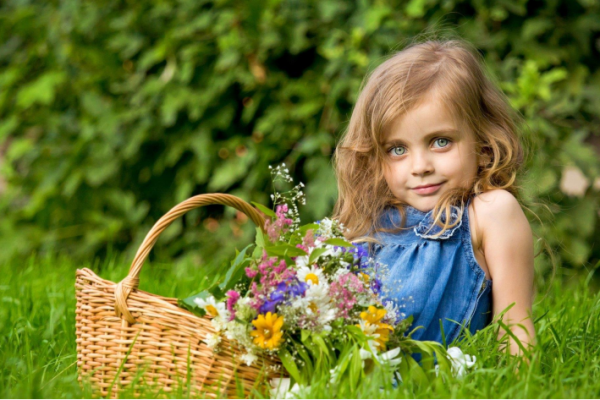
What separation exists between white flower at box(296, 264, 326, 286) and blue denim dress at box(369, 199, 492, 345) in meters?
0.30

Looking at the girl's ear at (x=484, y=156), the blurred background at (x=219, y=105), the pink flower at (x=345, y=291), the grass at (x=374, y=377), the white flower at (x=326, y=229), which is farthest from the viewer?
the blurred background at (x=219, y=105)

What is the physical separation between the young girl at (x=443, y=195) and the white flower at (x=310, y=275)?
0.76 ft

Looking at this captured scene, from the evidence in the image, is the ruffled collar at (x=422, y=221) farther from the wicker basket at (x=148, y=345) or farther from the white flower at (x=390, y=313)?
the wicker basket at (x=148, y=345)

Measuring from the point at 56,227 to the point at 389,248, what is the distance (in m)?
2.69

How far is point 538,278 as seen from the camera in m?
2.93

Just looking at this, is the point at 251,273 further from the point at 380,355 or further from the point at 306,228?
the point at 380,355

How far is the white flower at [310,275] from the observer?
173 centimetres

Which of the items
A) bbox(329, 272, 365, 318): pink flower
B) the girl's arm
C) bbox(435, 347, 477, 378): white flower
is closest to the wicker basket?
bbox(329, 272, 365, 318): pink flower

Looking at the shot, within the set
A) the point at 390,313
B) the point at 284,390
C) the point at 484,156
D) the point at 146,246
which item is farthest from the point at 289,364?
the point at 484,156

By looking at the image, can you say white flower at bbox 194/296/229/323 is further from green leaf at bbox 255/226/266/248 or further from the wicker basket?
green leaf at bbox 255/226/266/248

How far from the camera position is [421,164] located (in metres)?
2.11

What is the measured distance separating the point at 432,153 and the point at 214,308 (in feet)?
2.84

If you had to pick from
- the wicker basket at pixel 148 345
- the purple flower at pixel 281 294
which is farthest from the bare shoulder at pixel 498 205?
the wicker basket at pixel 148 345

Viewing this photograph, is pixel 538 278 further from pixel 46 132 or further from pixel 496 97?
pixel 46 132
